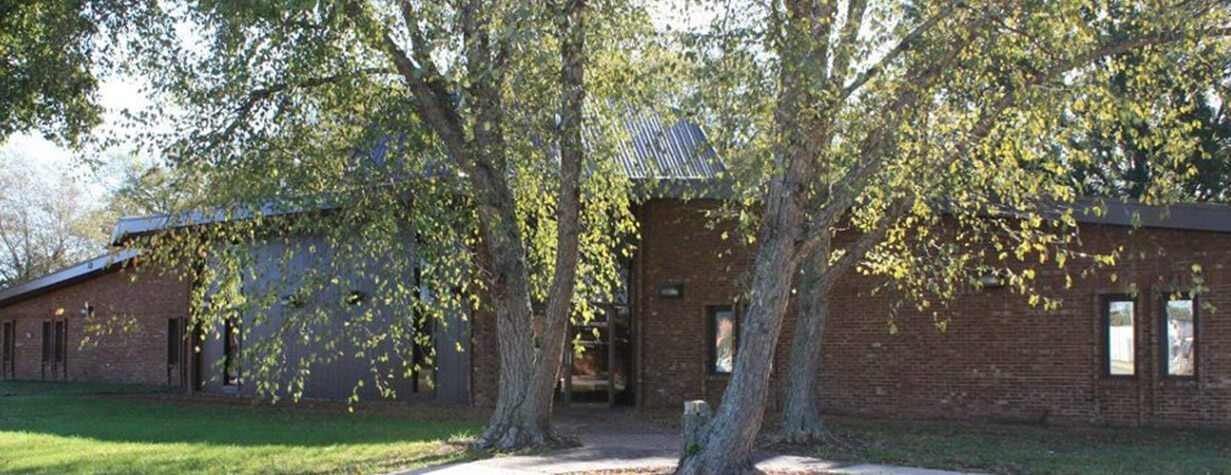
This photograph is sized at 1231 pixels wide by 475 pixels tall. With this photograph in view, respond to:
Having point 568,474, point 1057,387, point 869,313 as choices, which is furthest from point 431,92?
point 1057,387

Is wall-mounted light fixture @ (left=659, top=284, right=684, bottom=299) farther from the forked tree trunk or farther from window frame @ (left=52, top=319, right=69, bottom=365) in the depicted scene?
window frame @ (left=52, top=319, right=69, bottom=365)

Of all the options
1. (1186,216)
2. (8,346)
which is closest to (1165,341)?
(1186,216)

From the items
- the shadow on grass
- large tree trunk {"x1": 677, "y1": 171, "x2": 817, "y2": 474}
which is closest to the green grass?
large tree trunk {"x1": 677, "y1": 171, "x2": 817, "y2": 474}

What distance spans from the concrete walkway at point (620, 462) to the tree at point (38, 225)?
40.1 metres

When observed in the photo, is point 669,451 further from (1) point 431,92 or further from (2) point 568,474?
(1) point 431,92

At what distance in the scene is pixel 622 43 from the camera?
508 inches

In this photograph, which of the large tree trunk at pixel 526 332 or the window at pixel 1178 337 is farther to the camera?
the window at pixel 1178 337

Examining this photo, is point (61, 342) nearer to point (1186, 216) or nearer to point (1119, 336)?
point (1119, 336)

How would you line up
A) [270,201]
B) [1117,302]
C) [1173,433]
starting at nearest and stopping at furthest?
[270,201] → [1173,433] → [1117,302]

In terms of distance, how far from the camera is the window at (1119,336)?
55.9 ft

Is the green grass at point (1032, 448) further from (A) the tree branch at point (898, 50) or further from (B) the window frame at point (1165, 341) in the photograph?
(A) the tree branch at point (898, 50)

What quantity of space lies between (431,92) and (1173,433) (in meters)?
10.4

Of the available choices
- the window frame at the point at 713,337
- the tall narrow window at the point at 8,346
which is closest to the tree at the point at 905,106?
the window frame at the point at 713,337

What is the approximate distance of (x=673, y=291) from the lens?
68.2 ft
